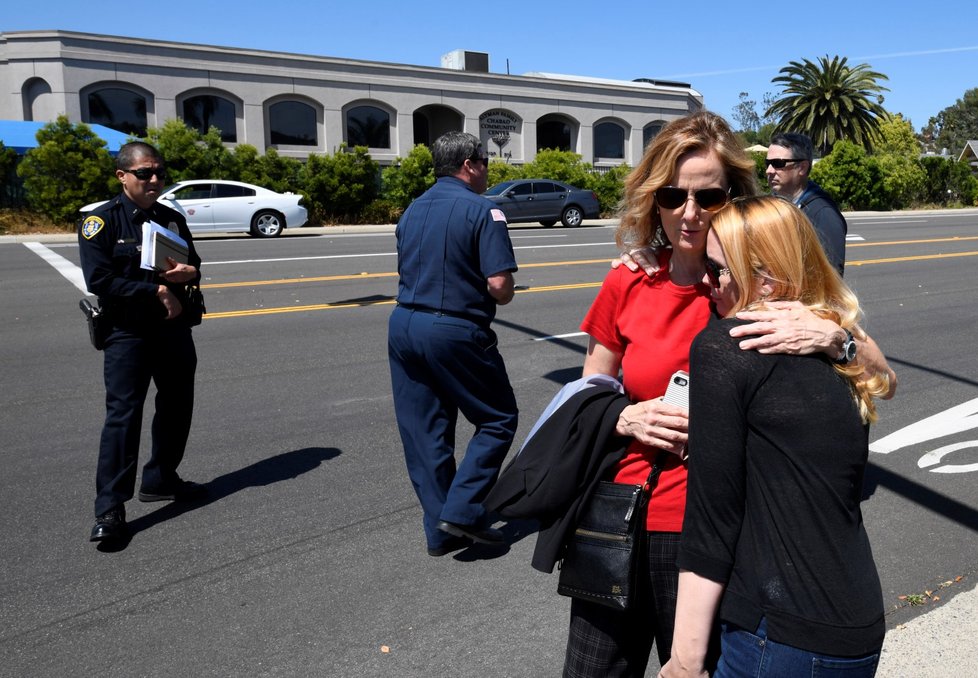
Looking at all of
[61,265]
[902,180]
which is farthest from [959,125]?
[61,265]

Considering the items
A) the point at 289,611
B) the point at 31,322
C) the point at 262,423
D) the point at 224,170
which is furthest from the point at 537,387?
the point at 224,170

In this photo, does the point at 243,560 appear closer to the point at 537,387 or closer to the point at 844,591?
the point at 844,591

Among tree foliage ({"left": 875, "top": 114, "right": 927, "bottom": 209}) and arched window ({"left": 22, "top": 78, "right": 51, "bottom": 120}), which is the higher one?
arched window ({"left": 22, "top": 78, "right": 51, "bottom": 120})

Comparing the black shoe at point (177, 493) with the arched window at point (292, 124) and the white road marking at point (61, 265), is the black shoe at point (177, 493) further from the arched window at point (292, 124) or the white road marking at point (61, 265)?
the arched window at point (292, 124)

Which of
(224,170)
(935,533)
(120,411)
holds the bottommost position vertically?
(935,533)

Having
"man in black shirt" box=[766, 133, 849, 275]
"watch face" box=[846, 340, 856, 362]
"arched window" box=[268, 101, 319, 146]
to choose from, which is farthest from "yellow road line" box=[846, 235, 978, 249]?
"arched window" box=[268, 101, 319, 146]

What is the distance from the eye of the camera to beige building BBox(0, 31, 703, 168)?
31.4m

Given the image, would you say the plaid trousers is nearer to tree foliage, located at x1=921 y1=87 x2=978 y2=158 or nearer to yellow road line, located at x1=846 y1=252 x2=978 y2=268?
yellow road line, located at x1=846 y1=252 x2=978 y2=268

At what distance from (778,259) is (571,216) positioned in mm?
25803

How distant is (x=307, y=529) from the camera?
15.2ft

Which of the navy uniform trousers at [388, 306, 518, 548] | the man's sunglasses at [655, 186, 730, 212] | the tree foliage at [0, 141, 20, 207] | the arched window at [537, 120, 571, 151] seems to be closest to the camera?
the man's sunglasses at [655, 186, 730, 212]

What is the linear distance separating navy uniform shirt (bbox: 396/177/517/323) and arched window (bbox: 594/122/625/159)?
4072 centimetres

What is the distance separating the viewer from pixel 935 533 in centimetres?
458

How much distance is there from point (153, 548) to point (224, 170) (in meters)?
24.3
